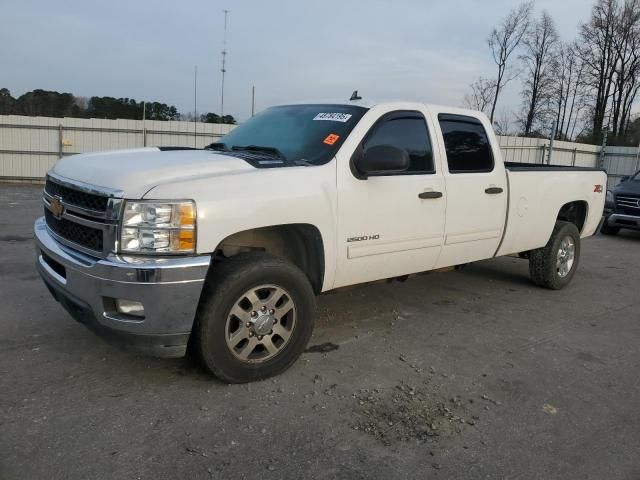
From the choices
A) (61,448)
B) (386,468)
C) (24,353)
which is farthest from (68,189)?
(386,468)

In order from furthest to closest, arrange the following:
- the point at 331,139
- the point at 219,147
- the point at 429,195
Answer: the point at 219,147 → the point at 429,195 → the point at 331,139

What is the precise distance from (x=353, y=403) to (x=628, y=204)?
9.95m

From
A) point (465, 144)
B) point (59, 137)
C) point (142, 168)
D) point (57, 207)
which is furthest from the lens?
point (59, 137)

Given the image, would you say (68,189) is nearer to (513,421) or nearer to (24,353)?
(24,353)

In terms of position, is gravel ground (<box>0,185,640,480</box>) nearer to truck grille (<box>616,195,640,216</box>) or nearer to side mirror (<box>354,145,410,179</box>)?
side mirror (<box>354,145,410,179</box>)

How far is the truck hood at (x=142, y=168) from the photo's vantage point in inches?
126

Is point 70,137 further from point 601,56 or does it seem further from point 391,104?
point 601,56

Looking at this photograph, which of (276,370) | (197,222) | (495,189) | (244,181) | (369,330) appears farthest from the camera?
(495,189)

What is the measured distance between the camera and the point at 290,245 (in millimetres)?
4043

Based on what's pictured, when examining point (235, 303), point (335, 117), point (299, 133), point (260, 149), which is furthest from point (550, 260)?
point (235, 303)

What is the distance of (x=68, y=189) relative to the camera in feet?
11.8

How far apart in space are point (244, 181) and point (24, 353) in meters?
2.13

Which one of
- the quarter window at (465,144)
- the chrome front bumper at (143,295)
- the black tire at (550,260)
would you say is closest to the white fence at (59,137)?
the black tire at (550,260)

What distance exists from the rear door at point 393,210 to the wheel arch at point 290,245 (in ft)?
0.57
